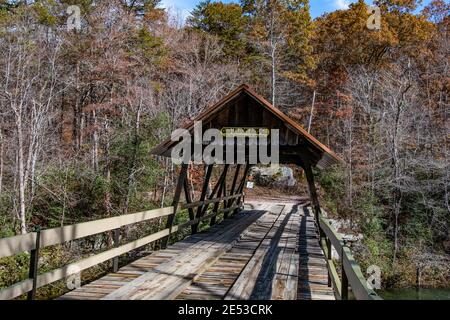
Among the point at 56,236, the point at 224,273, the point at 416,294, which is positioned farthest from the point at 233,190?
the point at 56,236

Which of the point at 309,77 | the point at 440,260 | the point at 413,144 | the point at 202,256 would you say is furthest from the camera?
the point at 309,77

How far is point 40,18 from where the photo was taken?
22.7 m

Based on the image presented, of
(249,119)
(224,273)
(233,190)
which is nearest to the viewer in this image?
(224,273)

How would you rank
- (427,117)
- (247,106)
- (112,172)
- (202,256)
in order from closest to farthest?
(202,256) → (247,106) → (112,172) → (427,117)

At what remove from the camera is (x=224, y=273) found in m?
6.30

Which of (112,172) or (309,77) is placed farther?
(309,77)

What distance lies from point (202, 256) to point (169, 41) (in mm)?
23714

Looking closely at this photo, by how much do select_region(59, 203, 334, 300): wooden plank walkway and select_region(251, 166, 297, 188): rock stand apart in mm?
20305

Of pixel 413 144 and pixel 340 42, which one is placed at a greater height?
pixel 340 42

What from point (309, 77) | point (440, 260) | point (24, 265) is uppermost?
point (309, 77)

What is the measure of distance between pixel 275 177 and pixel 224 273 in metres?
24.2

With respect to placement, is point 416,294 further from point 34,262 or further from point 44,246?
point 34,262

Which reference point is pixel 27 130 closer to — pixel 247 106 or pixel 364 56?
pixel 247 106

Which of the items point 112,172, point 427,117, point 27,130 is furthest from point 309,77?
point 27,130
